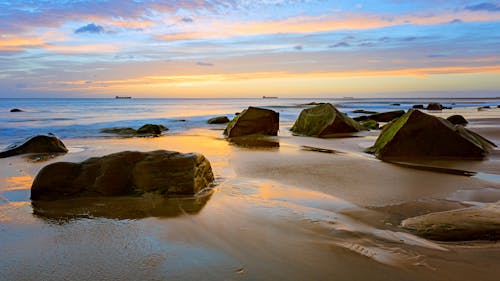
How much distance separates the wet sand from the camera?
272cm

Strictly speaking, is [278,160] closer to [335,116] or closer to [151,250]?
[151,250]

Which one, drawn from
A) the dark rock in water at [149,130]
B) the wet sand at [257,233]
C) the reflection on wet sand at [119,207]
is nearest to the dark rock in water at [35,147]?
the wet sand at [257,233]

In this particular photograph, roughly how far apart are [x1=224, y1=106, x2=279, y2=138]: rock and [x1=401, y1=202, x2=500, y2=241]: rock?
32.8 ft

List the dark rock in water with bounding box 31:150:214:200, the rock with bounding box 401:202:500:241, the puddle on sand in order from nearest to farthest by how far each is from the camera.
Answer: the rock with bounding box 401:202:500:241 < the puddle on sand < the dark rock in water with bounding box 31:150:214:200

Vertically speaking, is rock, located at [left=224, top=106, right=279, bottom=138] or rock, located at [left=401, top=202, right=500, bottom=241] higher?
rock, located at [left=224, top=106, right=279, bottom=138]

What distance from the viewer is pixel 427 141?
8117 millimetres

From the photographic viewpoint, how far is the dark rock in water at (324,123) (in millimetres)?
13469

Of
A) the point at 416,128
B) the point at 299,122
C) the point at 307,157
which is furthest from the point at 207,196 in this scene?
the point at 299,122

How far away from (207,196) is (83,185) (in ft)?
5.28

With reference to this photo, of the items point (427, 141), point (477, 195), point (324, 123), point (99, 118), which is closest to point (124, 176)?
point (477, 195)

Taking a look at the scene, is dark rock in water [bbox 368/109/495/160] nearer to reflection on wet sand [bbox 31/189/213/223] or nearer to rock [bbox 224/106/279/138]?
reflection on wet sand [bbox 31/189/213/223]

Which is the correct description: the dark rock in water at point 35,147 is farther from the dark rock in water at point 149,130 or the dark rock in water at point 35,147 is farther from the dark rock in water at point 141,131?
the dark rock in water at point 149,130

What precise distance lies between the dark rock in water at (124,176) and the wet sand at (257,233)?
25cm

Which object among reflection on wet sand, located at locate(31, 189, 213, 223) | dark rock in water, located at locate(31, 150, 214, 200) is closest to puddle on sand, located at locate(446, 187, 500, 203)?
reflection on wet sand, located at locate(31, 189, 213, 223)
